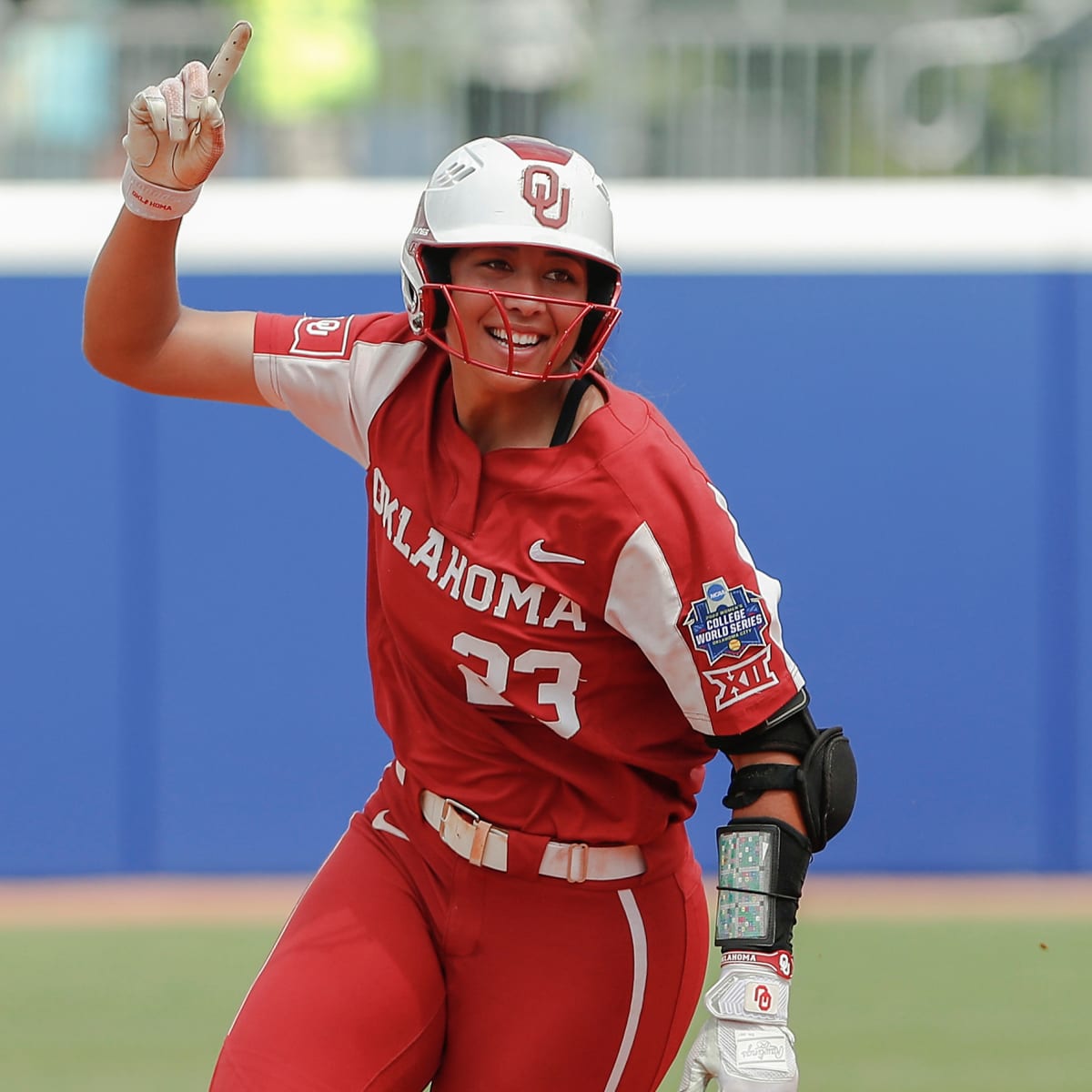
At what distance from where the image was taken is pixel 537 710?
9.60 feet

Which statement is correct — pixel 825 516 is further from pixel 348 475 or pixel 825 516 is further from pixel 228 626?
pixel 228 626

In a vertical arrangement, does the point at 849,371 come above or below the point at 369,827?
above

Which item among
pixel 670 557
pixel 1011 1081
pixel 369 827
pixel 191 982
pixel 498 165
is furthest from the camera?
pixel 191 982

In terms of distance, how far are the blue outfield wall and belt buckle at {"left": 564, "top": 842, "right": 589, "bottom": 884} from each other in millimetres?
4350

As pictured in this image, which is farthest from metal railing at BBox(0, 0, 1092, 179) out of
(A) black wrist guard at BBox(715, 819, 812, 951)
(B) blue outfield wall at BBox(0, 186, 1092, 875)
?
(A) black wrist guard at BBox(715, 819, 812, 951)

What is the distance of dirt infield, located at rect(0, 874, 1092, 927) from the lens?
6859 millimetres

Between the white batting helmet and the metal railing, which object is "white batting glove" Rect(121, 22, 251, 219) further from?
the metal railing

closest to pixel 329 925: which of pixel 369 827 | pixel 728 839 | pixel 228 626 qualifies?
pixel 369 827

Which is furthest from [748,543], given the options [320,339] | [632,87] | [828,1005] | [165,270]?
[165,270]

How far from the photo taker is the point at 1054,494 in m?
7.36

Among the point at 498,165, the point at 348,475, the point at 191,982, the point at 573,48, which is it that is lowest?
the point at 191,982

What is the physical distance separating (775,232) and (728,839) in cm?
492

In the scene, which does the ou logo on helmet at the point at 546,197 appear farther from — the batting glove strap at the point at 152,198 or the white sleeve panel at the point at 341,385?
the batting glove strap at the point at 152,198

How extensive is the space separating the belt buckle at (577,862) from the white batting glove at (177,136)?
4.21 ft
